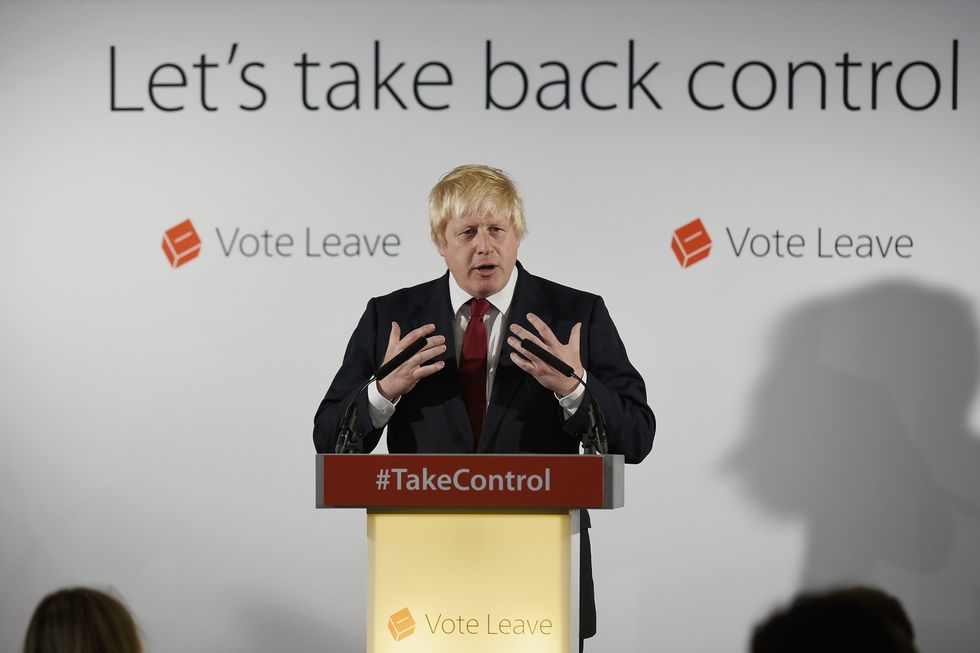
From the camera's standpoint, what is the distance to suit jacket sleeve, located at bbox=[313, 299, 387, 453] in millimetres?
2713

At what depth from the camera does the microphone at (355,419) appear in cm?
250

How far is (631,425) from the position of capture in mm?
2770

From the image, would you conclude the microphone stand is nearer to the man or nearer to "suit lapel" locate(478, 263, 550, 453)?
the man

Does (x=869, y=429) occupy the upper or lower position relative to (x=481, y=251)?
lower

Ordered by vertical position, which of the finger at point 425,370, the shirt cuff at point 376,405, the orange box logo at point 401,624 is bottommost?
the orange box logo at point 401,624

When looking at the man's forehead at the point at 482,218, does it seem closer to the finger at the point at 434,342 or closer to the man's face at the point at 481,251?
the man's face at the point at 481,251

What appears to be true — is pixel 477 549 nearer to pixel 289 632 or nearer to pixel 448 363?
pixel 448 363

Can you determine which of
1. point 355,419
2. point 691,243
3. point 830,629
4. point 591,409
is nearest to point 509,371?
point 591,409

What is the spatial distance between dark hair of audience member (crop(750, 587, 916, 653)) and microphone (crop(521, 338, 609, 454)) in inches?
48.5

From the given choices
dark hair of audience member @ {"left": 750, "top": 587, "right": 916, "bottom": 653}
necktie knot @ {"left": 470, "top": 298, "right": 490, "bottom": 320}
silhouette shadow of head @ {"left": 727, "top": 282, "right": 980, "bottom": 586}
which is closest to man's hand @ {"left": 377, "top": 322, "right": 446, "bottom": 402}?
necktie knot @ {"left": 470, "top": 298, "right": 490, "bottom": 320}

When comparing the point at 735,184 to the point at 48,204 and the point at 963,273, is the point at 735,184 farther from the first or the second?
the point at 48,204

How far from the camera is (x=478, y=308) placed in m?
2.97

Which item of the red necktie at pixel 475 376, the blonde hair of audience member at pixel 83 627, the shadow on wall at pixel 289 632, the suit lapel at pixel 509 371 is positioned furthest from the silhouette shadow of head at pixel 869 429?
the blonde hair of audience member at pixel 83 627

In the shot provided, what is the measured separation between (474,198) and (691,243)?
1.83 meters
